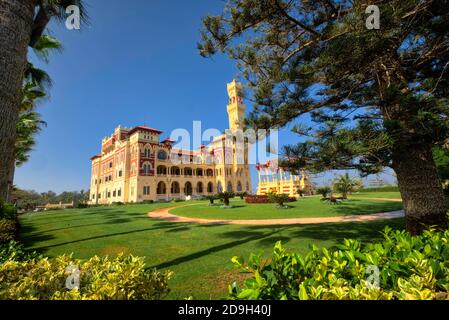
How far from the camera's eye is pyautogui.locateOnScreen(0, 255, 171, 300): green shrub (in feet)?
6.35

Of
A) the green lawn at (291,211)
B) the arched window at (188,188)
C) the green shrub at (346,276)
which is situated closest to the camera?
the green shrub at (346,276)

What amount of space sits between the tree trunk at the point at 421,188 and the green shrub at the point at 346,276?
325 centimetres

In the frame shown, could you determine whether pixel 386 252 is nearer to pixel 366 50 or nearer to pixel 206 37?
pixel 366 50

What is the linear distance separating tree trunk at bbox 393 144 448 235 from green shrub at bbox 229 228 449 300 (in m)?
3.25

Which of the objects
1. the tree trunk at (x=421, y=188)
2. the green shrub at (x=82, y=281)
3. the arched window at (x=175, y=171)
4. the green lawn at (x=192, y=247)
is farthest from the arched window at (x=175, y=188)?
the green shrub at (x=82, y=281)

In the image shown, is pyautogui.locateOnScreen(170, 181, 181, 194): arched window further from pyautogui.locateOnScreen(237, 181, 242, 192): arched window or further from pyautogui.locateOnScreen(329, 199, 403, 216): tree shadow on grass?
pyautogui.locateOnScreen(329, 199, 403, 216): tree shadow on grass

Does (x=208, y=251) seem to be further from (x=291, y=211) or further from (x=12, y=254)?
(x=291, y=211)

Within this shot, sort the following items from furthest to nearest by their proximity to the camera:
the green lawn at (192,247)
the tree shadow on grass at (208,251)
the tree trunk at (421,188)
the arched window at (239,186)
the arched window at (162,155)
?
the arched window at (239,186) < the arched window at (162,155) < the tree shadow on grass at (208,251) < the tree trunk at (421,188) < the green lawn at (192,247)

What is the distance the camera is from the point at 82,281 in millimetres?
2416

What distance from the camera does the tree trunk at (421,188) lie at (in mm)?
5160

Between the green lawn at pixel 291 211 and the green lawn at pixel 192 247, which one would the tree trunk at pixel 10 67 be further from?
Answer: the green lawn at pixel 291 211

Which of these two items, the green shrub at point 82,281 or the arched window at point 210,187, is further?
the arched window at point 210,187
